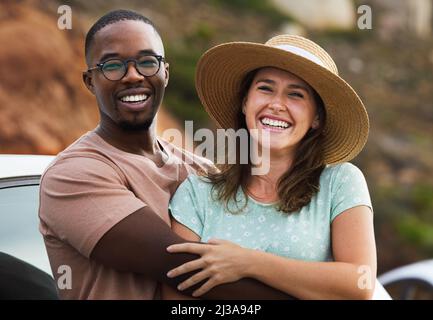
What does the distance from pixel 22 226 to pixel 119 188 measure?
0.69 meters

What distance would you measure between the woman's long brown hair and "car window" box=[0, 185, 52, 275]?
694mm

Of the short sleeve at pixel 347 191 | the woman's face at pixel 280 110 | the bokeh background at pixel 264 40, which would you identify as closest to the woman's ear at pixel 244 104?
the woman's face at pixel 280 110

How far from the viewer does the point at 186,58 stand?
11141 millimetres

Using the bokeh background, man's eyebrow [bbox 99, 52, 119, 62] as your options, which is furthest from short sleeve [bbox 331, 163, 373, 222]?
the bokeh background

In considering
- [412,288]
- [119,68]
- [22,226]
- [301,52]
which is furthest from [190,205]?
[412,288]

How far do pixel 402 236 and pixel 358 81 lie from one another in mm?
2899

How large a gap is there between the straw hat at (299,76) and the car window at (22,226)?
2.44 feet

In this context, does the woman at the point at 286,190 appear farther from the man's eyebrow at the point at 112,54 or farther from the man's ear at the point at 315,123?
the man's eyebrow at the point at 112,54

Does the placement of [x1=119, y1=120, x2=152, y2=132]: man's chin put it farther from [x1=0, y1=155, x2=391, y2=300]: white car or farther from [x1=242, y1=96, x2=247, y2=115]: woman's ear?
[x1=0, y1=155, x2=391, y2=300]: white car

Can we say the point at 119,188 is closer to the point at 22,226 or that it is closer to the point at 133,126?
the point at 133,126

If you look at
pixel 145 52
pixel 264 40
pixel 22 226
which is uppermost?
pixel 264 40

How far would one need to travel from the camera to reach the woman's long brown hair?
2535 millimetres

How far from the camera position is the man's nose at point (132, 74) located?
2.57 meters

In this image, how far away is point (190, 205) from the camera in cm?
257
